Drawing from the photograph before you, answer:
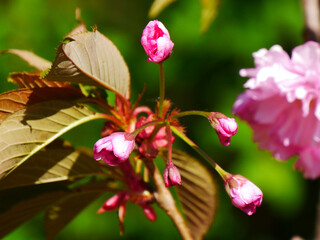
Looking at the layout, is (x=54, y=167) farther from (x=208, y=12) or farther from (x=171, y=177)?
(x=208, y=12)

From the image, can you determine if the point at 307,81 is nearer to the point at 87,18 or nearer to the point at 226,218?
the point at 226,218

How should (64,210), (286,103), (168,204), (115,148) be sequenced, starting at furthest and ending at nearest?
(286,103) → (64,210) → (168,204) → (115,148)

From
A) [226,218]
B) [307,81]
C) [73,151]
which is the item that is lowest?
[226,218]

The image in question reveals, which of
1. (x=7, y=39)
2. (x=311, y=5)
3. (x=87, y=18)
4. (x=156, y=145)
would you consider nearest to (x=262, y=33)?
(x=87, y=18)

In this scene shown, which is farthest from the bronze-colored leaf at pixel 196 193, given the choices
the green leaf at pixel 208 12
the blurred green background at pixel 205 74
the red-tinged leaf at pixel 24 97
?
the blurred green background at pixel 205 74

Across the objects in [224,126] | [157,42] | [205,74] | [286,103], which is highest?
[157,42]

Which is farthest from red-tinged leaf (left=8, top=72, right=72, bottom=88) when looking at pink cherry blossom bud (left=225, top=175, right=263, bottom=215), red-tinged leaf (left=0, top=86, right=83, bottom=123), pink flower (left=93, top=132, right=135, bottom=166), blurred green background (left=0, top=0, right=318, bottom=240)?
blurred green background (left=0, top=0, right=318, bottom=240)

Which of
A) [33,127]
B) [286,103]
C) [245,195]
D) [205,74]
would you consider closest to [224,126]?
[245,195]
